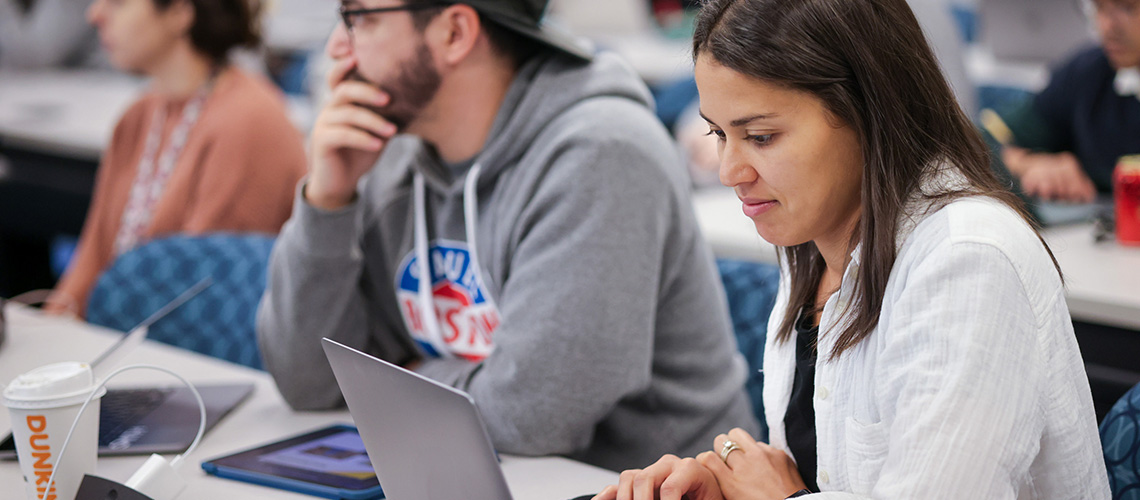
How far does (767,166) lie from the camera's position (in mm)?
809

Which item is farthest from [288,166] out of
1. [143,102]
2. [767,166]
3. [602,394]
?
[767,166]

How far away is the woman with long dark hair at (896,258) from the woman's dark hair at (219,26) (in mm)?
1969

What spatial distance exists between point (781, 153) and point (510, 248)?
605mm

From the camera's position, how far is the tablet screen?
109 centimetres

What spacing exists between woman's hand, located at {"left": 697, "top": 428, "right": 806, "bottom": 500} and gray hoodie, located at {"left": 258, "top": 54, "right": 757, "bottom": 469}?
0.26m

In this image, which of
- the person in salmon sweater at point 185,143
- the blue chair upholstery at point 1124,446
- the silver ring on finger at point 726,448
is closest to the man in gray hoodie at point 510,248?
the silver ring on finger at point 726,448

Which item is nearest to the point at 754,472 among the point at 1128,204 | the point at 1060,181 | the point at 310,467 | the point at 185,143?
the point at 310,467

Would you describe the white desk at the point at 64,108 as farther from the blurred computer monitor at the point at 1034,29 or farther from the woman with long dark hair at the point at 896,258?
the blurred computer monitor at the point at 1034,29

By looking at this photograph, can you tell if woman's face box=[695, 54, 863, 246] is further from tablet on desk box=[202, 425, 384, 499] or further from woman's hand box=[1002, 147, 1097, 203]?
woman's hand box=[1002, 147, 1097, 203]

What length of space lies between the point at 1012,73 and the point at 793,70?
11.7 ft

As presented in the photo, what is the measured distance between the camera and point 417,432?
0.79 metres

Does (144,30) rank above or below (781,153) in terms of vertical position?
below

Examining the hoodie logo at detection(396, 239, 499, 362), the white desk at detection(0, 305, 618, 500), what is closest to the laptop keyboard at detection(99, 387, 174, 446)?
the white desk at detection(0, 305, 618, 500)

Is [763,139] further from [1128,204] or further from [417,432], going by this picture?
[1128,204]
